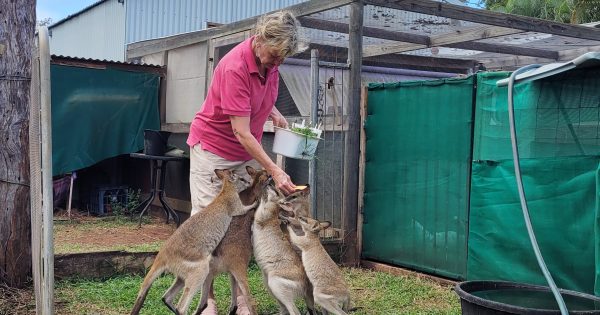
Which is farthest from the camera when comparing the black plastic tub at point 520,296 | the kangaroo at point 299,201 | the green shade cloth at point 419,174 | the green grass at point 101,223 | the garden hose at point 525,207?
the green grass at point 101,223

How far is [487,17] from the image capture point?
281 inches

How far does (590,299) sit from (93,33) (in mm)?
16766

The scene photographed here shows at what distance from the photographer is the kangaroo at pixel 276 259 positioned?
14.2 ft

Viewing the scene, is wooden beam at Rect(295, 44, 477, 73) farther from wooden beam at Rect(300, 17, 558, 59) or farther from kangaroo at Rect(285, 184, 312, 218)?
kangaroo at Rect(285, 184, 312, 218)

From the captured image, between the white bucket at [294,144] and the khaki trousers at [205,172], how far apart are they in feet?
1.09

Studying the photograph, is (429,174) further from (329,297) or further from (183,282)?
(183,282)

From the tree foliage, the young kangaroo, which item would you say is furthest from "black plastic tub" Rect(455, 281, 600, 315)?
the tree foliage

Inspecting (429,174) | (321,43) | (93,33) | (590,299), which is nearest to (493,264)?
(429,174)

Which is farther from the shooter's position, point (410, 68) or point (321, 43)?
point (410, 68)

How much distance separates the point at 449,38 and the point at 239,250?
4793 millimetres

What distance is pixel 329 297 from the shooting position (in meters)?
4.31

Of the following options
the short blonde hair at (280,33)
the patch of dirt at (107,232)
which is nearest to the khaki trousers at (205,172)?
the short blonde hair at (280,33)

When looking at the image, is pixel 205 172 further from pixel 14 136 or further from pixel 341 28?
pixel 341 28

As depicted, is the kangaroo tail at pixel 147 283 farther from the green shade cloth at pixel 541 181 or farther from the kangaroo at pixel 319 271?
the green shade cloth at pixel 541 181
